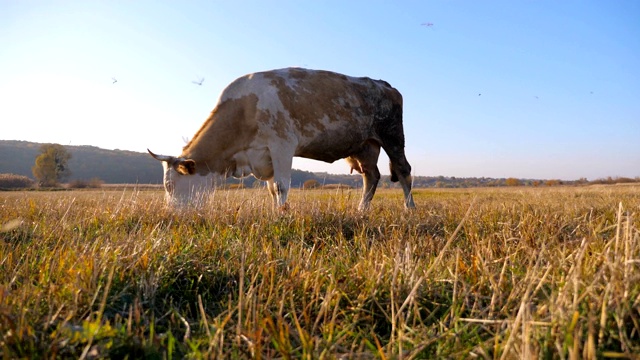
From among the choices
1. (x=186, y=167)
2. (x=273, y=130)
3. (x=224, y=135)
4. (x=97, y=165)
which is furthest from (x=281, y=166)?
(x=97, y=165)

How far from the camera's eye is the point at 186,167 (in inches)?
261

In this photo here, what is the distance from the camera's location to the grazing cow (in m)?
6.77

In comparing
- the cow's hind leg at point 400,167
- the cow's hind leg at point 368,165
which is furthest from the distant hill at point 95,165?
the cow's hind leg at point 400,167

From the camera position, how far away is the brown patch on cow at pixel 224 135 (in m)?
6.88

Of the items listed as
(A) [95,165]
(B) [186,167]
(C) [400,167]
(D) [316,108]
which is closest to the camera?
(B) [186,167]

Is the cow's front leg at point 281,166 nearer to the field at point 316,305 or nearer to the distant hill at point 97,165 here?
the field at point 316,305

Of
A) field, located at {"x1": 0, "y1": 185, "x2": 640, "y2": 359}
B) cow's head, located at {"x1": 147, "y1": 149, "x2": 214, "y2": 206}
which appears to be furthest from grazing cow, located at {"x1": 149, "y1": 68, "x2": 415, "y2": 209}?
field, located at {"x1": 0, "y1": 185, "x2": 640, "y2": 359}

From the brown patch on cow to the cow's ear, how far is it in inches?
7.6

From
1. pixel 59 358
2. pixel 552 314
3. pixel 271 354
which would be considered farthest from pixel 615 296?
pixel 59 358

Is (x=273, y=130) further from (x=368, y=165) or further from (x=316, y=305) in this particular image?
(x=316, y=305)

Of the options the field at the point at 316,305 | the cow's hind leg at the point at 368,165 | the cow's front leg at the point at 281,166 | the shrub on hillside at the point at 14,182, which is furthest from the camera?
the shrub on hillside at the point at 14,182

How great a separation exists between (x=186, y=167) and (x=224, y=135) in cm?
80

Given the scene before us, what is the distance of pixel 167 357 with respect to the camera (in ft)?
4.73

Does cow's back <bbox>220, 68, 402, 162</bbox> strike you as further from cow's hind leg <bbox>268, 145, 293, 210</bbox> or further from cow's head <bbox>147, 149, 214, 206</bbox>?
cow's head <bbox>147, 149, 214, 206</bbox>
